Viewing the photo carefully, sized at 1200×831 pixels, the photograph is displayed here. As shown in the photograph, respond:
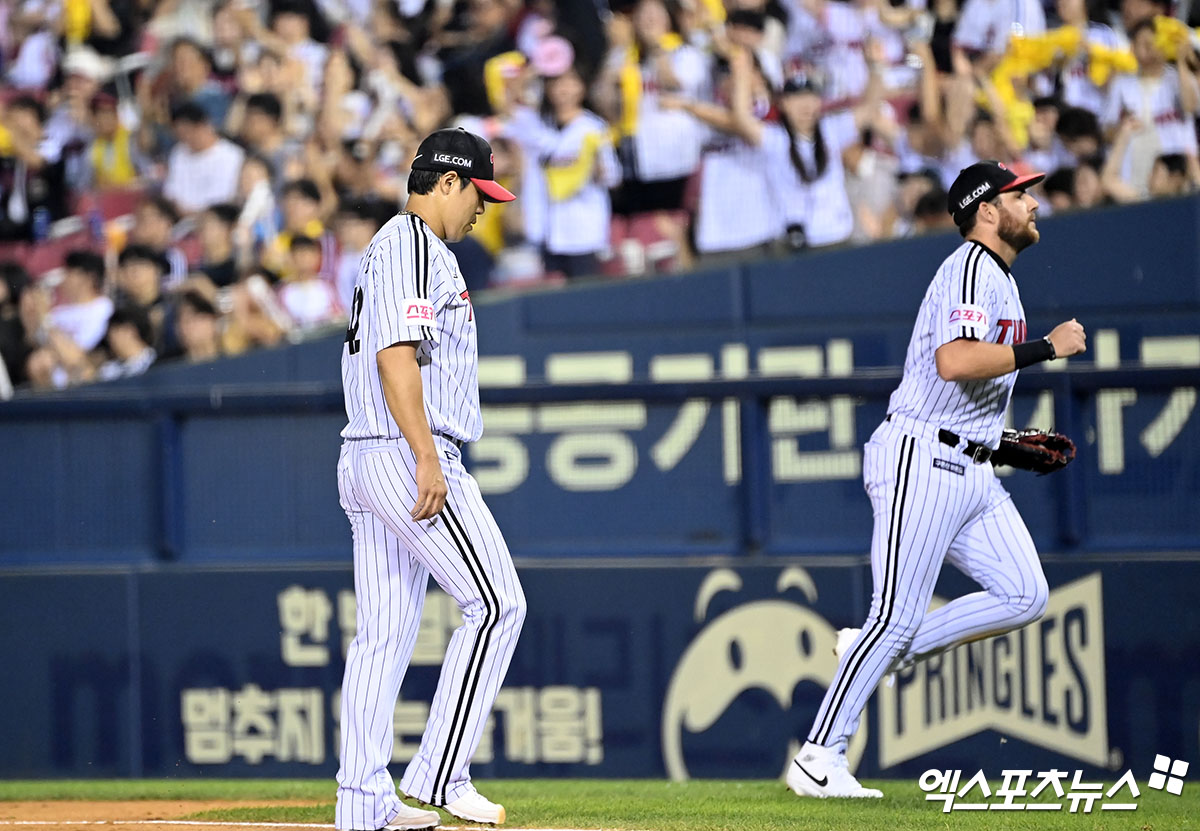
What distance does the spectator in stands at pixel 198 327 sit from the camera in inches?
368

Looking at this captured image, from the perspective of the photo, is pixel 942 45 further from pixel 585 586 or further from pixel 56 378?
pixel 56 378

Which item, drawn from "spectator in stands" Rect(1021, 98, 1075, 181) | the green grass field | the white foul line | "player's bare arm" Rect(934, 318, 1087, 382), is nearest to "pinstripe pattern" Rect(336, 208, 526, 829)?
the white foul line

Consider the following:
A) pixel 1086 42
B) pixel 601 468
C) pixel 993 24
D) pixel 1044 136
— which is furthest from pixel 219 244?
pixel 1086 42

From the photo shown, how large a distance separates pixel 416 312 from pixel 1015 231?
7.05 ft

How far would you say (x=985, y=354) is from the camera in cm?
471

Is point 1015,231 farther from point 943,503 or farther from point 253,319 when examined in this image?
point 253,319

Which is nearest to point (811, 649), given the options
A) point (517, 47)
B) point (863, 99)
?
point (863, 99)

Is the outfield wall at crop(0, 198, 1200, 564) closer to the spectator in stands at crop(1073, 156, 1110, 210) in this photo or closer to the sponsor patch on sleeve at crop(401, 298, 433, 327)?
the spectator in stands at crop(1073, 156, 1110, 210)

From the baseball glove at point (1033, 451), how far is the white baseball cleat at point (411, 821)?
2.24 metres

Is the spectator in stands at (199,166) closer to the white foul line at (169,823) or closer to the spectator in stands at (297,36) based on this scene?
the spectator in stands at (297,36)

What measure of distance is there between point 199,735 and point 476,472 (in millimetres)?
1644

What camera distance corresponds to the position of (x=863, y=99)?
909 cm

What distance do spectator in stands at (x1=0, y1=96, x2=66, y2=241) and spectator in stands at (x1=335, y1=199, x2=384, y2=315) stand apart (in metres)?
2.11

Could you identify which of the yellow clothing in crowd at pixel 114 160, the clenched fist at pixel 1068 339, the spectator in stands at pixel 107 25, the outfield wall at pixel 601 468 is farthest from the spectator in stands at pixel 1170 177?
the spectator in stands at pixel 107 25
